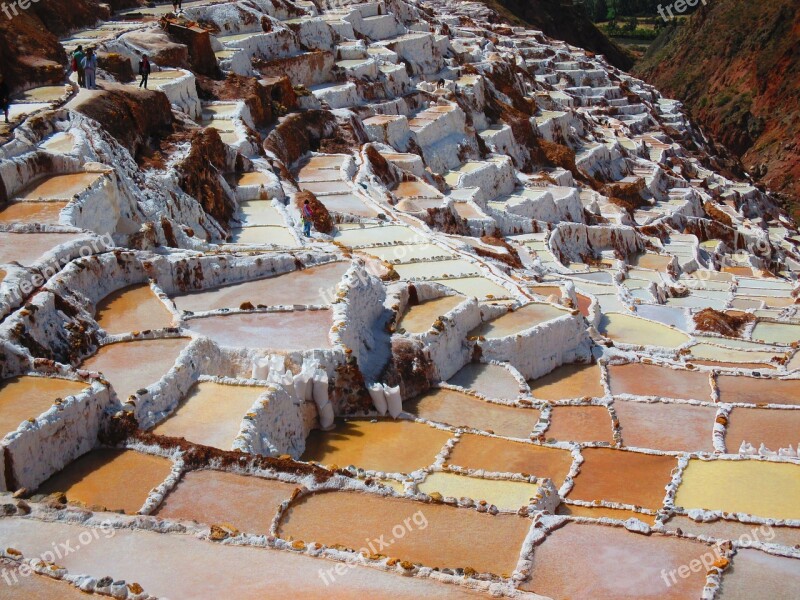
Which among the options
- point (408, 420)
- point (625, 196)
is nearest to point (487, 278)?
point (408, 420)

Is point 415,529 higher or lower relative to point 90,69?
lower

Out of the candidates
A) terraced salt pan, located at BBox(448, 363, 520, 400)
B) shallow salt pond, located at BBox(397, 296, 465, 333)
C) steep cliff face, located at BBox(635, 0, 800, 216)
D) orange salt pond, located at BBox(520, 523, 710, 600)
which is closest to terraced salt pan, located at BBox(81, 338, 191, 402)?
shallow salt pond, located at BBox(397, 296, 465, 333)

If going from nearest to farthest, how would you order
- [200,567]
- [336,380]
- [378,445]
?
1. [200,567]
2. [378,445]
3. [336,380]

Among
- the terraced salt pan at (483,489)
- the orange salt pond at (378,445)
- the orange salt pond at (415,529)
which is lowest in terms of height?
the orange salt pond at (378,445)

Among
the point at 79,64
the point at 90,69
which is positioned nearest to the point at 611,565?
the point at 90,69

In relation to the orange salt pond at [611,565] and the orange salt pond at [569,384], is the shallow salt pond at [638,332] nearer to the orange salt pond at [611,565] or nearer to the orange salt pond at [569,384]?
the orange salt pond at [569,384]

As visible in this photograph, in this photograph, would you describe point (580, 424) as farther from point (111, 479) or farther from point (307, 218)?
point (307, 218)

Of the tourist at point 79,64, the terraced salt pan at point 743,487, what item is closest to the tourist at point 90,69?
the tourist at point 79,64
